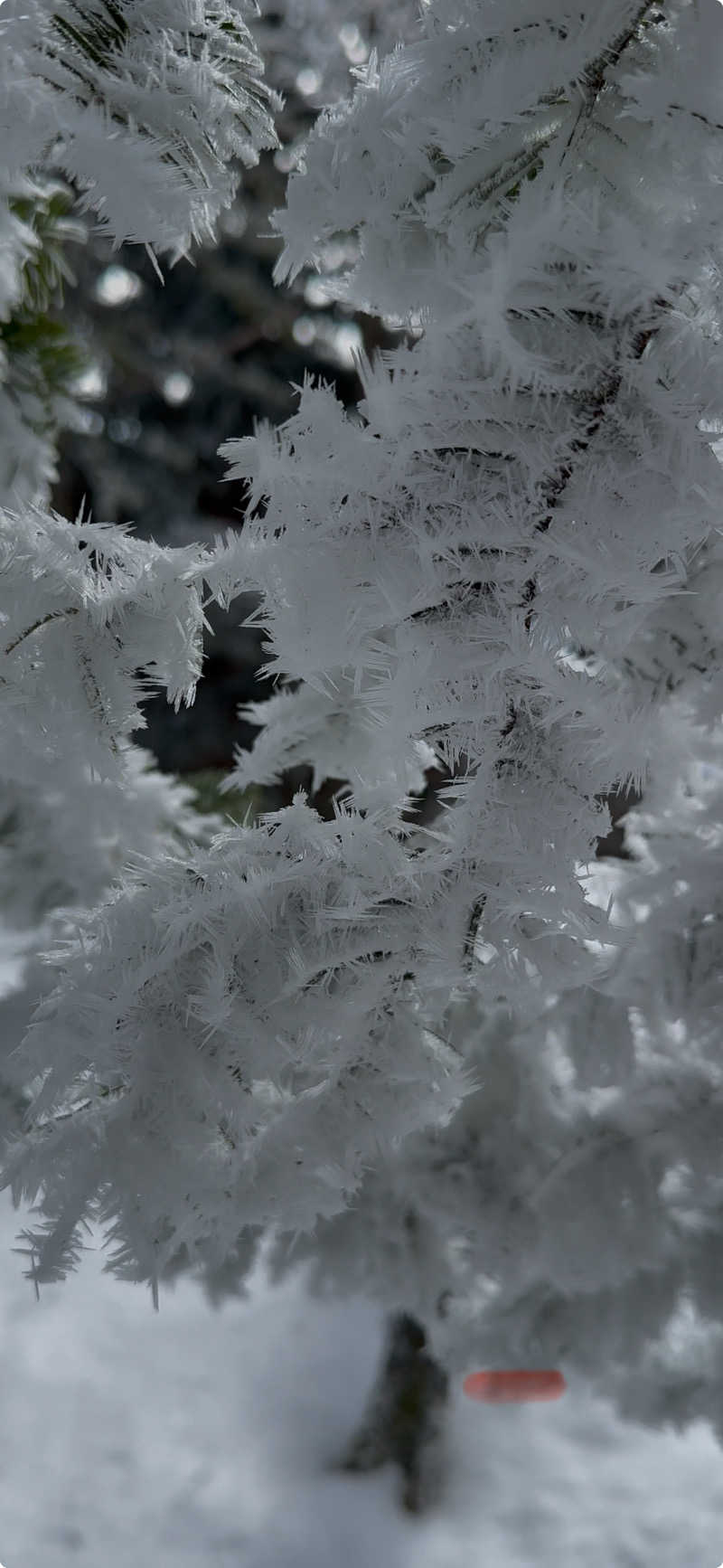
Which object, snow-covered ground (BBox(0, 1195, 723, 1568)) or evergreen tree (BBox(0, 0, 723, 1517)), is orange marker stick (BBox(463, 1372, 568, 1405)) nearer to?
snow-covered ground (BBox(0, 1195, 723, 1568))

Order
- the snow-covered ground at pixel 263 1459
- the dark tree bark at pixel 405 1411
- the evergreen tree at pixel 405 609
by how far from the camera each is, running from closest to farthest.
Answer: the evergreen tree at pixel 405 609, the snow-covered ground at pixel 263 1459, the dark tree bark at pixel 405 1411

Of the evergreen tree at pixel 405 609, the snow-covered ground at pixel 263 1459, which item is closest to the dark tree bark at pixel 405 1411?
the snow-covered ground at pixel 263 1459

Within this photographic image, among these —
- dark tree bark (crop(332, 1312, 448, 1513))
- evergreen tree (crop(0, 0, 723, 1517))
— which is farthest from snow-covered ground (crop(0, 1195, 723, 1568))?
evergreen tree (crop(0, 0, 723, 1517))

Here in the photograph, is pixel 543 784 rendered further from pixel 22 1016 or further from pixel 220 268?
pixel 220 268

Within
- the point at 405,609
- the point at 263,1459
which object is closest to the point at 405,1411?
the point at 263,1459

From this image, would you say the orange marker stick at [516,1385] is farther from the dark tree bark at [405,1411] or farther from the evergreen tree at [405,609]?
the evergreen tree at [405,609]

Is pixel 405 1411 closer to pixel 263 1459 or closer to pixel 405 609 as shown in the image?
pixel 263 1459
